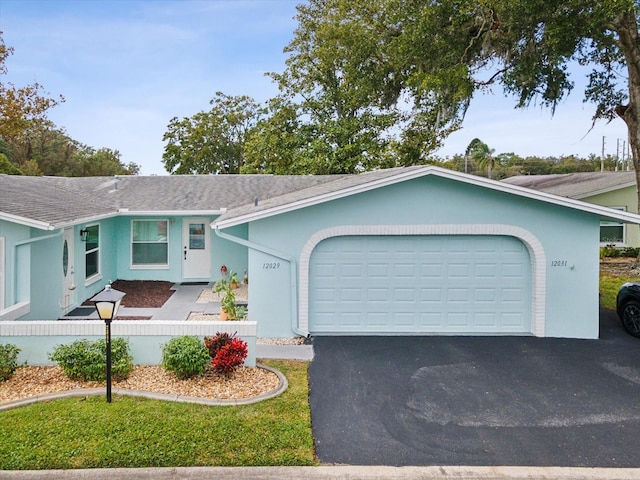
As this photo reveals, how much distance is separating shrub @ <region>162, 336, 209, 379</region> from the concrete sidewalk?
207 centimetres

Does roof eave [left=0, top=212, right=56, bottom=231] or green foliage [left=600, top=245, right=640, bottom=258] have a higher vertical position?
roof eave [left=0, top=212, right=56, bottom=231]

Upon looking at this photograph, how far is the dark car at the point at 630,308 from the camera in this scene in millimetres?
→ 9531

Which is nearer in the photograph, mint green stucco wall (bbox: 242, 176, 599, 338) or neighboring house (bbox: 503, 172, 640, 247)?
mint green stucco wall (bbox: 242, 176, 599, 338)

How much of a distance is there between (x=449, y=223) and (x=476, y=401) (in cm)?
402

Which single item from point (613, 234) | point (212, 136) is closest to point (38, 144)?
point (212, 136)

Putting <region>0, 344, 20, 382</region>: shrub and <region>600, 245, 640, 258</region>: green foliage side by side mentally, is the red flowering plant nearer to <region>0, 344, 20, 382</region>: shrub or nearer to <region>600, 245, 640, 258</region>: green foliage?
<region>0, 344, 20, 382</region>: shrub

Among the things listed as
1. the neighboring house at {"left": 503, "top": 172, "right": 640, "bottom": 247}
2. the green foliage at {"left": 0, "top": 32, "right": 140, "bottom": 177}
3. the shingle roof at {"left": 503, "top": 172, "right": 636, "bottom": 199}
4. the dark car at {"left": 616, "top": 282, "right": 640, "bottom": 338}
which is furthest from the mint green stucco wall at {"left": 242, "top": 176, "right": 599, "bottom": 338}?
the green foliage at {"left": 0, "top": 32, "right": 140, "bottom": 177}

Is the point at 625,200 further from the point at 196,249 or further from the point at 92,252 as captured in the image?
the point at 92,252

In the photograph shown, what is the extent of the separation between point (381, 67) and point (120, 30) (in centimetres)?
1204

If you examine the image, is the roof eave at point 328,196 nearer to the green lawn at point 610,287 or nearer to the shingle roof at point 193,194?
the shingle roof at point 193,194

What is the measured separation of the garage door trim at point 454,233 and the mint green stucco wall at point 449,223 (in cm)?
10

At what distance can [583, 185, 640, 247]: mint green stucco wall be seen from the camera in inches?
848

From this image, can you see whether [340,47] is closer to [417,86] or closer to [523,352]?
[417,86]

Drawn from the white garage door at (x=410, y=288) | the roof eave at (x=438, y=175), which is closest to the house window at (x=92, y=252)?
the roof eave at (x=438, y=175)
